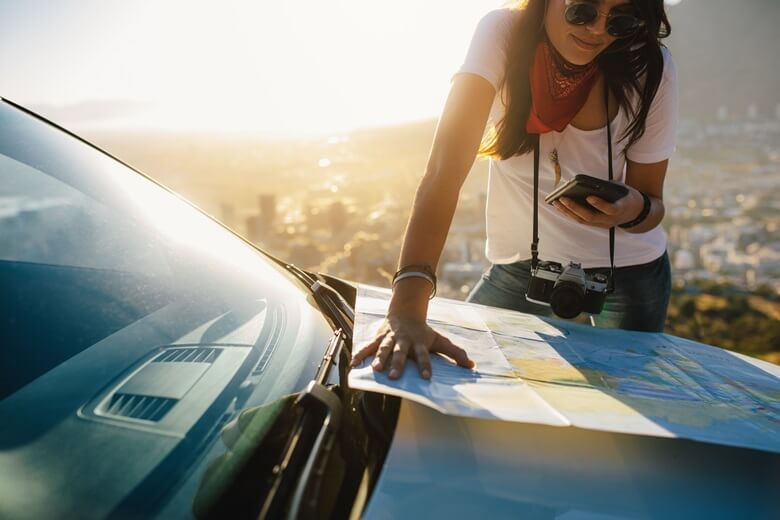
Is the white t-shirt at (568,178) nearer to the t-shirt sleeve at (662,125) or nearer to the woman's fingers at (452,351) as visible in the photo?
the t-shirt sleeve at (662,125)

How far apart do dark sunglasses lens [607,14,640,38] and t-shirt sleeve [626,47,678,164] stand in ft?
0.83

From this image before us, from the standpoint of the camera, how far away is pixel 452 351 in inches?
34.9

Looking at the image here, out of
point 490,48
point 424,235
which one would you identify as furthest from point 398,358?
point 490,48

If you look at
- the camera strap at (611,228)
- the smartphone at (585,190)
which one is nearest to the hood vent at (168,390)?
the smartphone at (585,190)

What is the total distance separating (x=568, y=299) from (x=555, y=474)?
0.69 m

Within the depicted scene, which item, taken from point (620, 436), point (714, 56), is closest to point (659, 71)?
point (620, 436)

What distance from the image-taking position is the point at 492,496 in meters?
0.65

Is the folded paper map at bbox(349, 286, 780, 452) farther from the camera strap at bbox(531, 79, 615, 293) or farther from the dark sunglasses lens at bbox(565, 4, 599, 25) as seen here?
the dark sunglasses lens at bbox(565, 4, 599, 25)

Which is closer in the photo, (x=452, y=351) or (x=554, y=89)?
(x=452, y=351)

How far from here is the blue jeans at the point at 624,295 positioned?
1.59m

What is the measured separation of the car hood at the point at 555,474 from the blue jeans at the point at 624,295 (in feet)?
2.70

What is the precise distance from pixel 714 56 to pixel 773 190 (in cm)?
3202

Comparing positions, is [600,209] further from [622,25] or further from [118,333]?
[118,333]

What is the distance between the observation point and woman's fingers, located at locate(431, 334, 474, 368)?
2.86 feet
